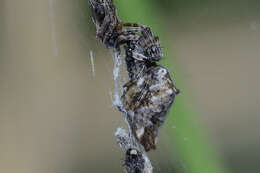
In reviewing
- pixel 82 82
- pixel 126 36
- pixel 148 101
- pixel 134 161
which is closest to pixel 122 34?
pixel 126 36

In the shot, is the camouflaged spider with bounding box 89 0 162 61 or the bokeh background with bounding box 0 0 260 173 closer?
the camouflaged spider with bounding box 89 0 162 61

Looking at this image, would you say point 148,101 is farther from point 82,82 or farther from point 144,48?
point 82,82

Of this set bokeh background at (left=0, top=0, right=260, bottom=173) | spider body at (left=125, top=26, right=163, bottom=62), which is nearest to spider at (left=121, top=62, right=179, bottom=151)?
spider body at (left=125, top=26, right=163, bottom=62)

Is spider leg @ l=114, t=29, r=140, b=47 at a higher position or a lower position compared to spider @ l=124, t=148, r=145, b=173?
higher

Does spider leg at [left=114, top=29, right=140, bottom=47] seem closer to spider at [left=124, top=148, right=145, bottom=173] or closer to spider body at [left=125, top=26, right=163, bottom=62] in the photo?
spider body at [left=125, top=26, right=163, bottom=62]

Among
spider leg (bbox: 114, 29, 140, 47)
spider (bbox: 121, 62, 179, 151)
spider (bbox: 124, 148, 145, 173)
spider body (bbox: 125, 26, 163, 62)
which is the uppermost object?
spider leg (bbox: 114, 29, 140, 47)
